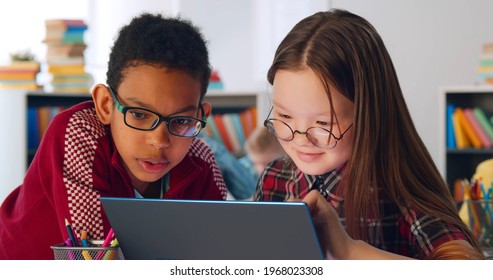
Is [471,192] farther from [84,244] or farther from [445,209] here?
[84,244]

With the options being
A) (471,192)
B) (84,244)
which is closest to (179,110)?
(84,244)

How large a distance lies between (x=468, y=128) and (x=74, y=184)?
12.3ft

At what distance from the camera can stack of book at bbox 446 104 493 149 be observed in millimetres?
4453

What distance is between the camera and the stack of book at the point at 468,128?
4.45 metres

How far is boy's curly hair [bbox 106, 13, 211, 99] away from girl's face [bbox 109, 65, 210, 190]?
1cm

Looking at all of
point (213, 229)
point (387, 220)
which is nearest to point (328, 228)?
point (213, 229)

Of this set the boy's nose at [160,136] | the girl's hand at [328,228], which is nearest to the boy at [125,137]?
the boy's nose at [160,136]

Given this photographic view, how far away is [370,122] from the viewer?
1060mm

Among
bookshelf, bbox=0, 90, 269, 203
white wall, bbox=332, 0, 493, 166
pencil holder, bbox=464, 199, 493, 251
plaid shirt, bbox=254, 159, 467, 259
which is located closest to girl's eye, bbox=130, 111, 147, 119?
plaid shirt, bbox=254, 159, 467, 259

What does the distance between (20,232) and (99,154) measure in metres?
0.23

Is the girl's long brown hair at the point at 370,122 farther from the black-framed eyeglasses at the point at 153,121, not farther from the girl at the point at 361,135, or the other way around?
the black-framed eyeglasses at the point at 153,121

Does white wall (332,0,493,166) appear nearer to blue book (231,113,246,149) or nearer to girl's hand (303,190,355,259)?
blue book (231,113,246,149)

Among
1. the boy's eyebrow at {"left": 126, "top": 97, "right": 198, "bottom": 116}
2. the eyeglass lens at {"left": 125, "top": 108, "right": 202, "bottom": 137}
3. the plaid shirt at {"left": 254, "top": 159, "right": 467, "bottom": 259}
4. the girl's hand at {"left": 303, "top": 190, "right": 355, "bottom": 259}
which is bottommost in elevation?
the plaid shirt at {"left": 254, "top": 159, "right": 467, "bottom": 259}

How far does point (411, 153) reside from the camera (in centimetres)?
111
